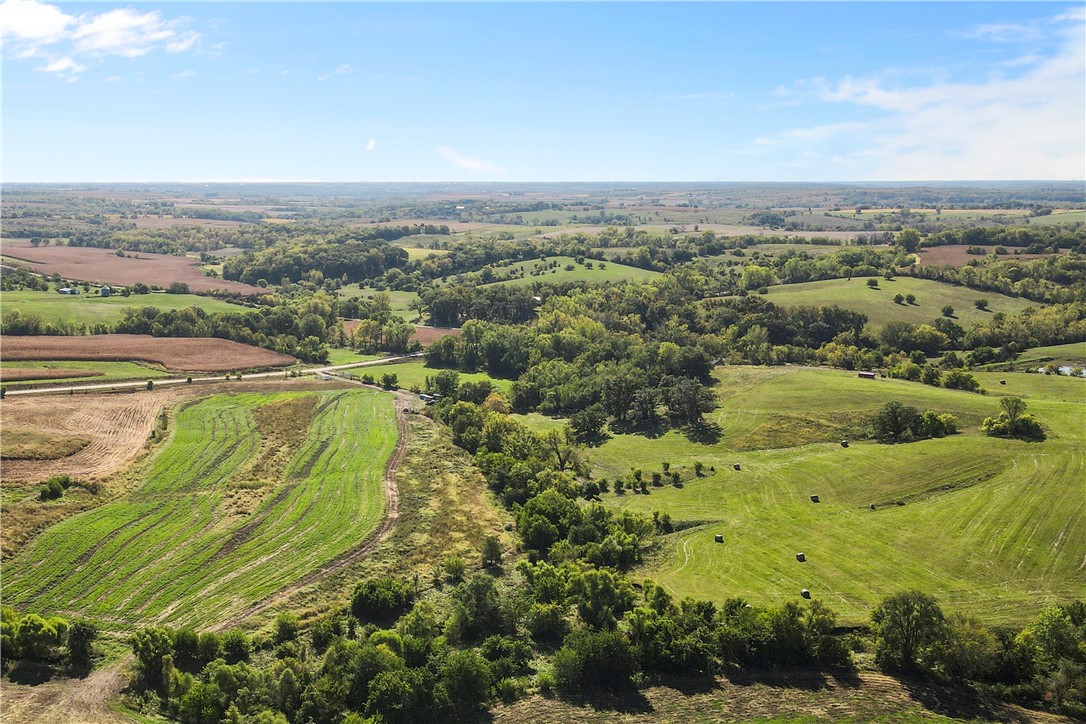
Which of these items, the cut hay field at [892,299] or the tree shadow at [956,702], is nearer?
the tree shadow at [956,702]

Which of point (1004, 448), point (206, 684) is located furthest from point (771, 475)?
point (206, 684)

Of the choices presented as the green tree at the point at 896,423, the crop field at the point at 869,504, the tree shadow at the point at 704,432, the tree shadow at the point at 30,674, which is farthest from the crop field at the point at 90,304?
the green tree at the point at 896,423

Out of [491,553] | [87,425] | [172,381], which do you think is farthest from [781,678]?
[172,381]

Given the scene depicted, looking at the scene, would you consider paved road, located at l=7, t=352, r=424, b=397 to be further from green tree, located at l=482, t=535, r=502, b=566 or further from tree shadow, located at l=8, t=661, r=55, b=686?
green tree, located at l=482, t=535, r=502, b=566

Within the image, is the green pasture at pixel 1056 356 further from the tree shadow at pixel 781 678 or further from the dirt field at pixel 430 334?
the dirt field at pixel 430 334

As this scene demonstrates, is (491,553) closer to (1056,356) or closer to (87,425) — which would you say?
(87,425)

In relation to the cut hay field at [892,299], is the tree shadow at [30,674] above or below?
below
